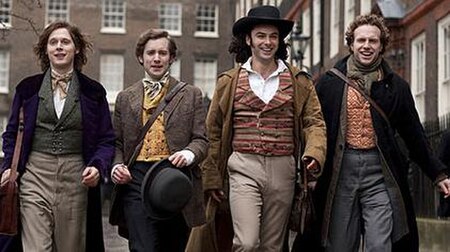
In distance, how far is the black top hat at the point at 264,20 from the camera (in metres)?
6.97

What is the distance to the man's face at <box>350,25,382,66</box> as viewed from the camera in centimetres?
712

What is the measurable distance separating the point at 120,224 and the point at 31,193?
711 millimetres

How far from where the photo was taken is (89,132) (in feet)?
22.0

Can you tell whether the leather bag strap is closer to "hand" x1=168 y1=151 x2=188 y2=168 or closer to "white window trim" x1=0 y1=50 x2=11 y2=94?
"hand" x1=168 y1=151 x2=188 y2=168

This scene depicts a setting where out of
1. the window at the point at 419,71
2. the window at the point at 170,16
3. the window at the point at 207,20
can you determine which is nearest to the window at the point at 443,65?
the window at the point at 419,71

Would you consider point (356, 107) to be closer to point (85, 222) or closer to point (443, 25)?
point (85, 222)

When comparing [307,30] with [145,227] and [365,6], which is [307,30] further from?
[145,227]

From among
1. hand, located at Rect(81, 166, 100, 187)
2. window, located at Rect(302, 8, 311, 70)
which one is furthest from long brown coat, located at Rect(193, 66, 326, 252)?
window, located at Rect(302, 8, 311, 70)

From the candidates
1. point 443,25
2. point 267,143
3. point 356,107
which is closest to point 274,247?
point 267,143

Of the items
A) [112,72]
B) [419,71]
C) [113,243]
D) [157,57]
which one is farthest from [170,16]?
[157,57]

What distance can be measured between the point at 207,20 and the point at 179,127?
4755cm

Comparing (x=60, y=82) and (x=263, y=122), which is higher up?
(x=60, y=82)

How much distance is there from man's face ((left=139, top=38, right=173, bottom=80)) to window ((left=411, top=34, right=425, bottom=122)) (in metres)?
18.7

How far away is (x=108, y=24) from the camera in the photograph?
173ft
